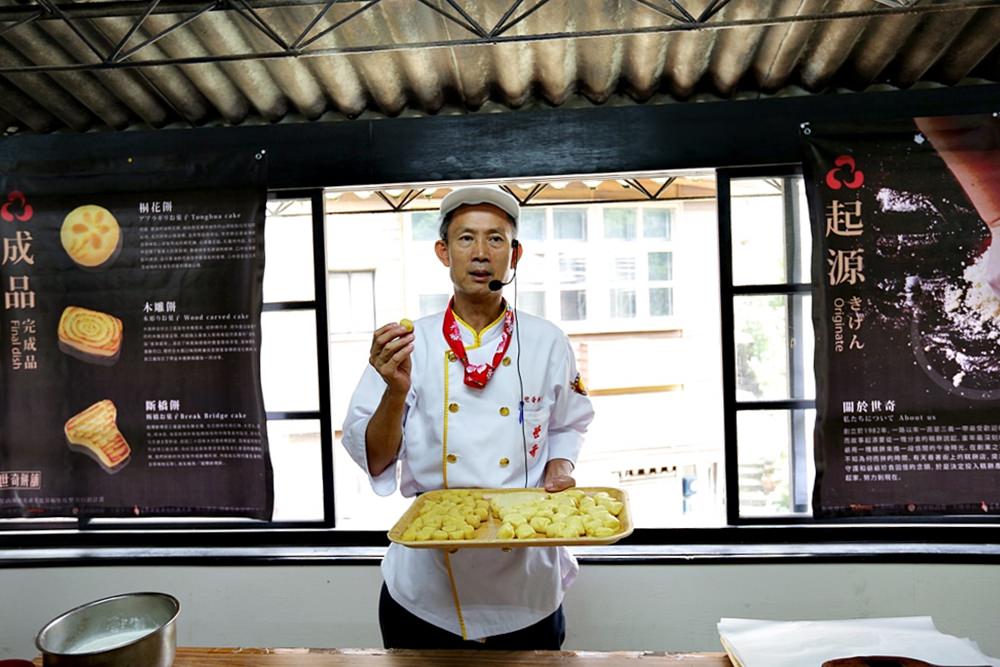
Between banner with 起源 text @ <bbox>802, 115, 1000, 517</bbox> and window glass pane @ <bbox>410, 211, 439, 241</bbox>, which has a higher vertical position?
window glass pane @ <bbox>410, 211, 439, 241</bbox>

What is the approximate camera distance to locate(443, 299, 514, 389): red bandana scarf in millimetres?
1856

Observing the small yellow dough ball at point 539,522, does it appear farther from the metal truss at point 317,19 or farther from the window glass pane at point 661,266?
the window glass pane at point 661,266

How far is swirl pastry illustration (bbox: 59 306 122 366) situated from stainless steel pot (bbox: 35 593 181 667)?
6.83 feet

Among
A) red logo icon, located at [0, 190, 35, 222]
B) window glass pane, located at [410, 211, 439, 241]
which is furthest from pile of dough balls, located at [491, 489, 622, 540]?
window glass pane, located at [410, 211, 439, 241]

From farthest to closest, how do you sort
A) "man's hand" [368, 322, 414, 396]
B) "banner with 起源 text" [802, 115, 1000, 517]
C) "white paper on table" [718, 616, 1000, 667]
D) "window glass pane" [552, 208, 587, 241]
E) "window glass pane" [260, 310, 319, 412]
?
"window glass pane" [552, 208, 587, 241], "window glass pane" [260, 310, 319, 412], "banner with 起源 text" [802, 115, 1000, 517], "man's hand" [368, 322, 414, 396], "white paper on table" [718, 616, 1000, 667]

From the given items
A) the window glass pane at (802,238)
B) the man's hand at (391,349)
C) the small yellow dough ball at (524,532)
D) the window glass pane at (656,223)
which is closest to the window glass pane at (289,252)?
the man's hand at (391,349)

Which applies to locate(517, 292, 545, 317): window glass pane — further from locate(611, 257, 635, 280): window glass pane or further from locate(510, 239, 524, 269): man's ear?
locate(510, 239, 524, 269): man's ear

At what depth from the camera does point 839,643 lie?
1254 mm

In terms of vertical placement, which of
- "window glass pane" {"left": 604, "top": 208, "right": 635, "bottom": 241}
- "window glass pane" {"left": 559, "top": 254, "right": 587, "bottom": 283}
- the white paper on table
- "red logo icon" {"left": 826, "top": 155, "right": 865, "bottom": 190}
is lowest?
the white paper on table

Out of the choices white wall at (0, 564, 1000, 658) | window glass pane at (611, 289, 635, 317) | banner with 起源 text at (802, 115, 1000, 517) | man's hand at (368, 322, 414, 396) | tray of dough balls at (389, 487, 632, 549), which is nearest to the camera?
tray of dough balls at (389, 487, 632, 549)

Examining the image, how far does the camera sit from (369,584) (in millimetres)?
2883

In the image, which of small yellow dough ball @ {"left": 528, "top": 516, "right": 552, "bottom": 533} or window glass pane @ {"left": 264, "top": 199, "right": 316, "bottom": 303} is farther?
window glass pane @ {"left": 264, "top": 199, "right": 316, "bottom": 303}

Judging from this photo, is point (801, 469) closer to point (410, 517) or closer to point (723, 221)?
point (723, 221)

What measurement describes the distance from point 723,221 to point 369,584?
210cm
